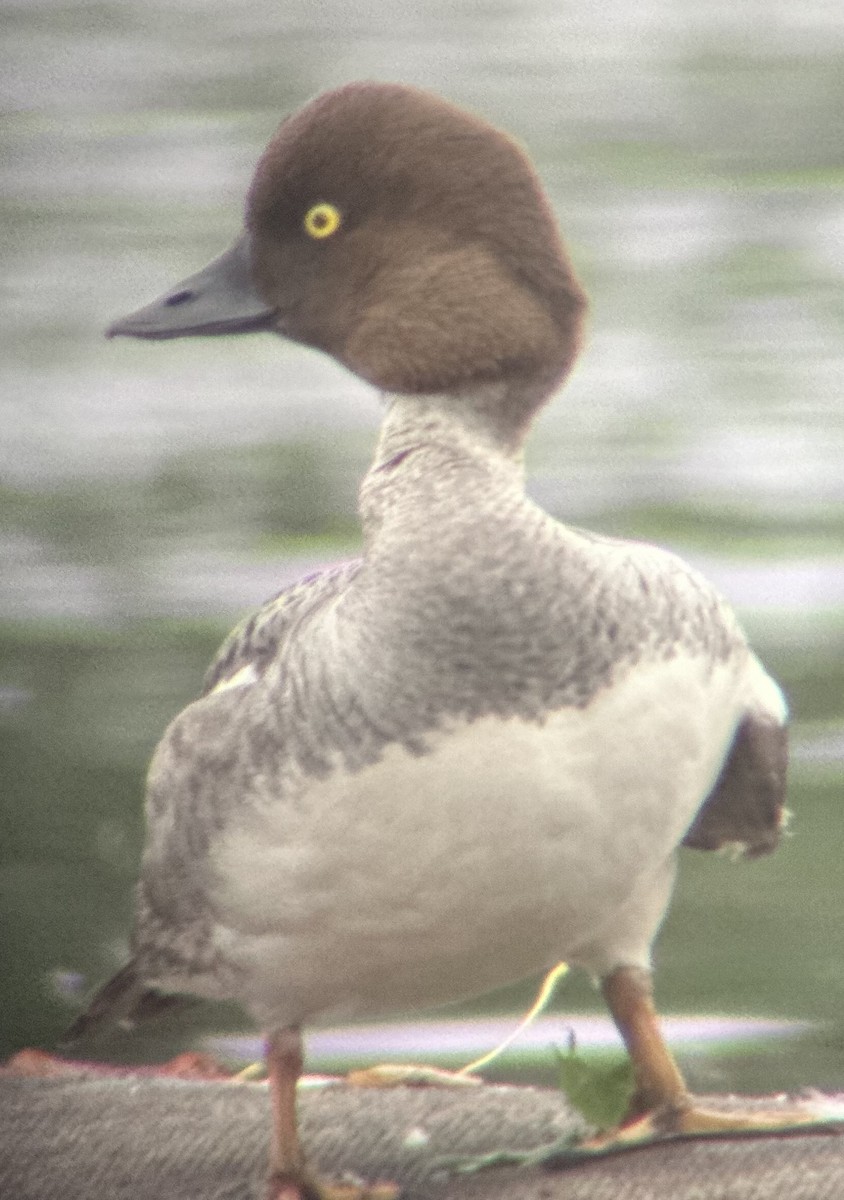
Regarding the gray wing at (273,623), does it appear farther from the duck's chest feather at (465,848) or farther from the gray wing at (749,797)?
the gray wing at (749,797)

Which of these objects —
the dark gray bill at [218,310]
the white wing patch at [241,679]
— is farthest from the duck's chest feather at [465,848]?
the dark gray bill at [218,310]

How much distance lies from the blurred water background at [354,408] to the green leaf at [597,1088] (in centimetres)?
123

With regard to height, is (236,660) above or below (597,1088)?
above

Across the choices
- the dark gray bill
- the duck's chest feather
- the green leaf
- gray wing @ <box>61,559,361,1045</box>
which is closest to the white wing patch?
gray wing @ <box>61,559,361,1045</box>

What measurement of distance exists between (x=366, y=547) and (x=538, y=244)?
0.26 metres

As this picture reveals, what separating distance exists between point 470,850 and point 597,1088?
0.29 m

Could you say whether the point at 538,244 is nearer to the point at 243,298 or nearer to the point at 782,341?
the point at 243,298

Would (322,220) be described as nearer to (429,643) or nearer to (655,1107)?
(429,643)

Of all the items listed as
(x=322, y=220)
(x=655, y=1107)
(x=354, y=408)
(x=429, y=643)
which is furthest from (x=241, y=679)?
(x=354, y=408)

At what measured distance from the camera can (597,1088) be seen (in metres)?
1.88

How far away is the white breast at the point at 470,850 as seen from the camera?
1.69m

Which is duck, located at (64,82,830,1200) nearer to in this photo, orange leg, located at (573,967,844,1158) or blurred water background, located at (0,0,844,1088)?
orange leg, located at (573,967,844,1158)

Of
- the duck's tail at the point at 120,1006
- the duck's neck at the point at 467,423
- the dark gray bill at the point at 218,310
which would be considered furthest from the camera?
the duck's tail at the point at 120,1006

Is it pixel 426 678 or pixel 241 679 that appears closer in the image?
pixel 426 678
